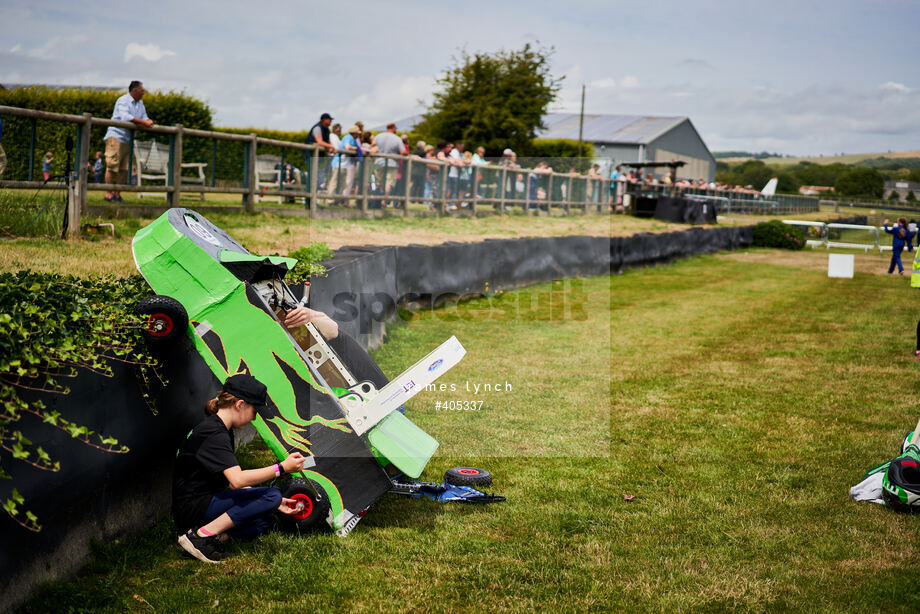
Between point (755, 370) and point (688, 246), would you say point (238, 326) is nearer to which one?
point (755, 370)

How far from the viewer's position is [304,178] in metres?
15.6

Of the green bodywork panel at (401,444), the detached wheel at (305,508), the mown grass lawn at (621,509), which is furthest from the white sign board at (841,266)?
the detached wheel at (305,508)

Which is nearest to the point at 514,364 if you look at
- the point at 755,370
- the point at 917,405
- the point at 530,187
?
the point at 755,370

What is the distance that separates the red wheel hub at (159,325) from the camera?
458 cm

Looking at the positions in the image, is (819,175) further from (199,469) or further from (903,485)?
(199,469)

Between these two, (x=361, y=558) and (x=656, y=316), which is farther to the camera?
(x=656, y=316)

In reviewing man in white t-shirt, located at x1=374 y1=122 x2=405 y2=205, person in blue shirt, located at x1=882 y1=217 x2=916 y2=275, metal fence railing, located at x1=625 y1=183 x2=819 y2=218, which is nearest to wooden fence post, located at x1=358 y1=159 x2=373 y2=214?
man in white t-shirt, located at x1=374 y1=122 x2=405 y2=205

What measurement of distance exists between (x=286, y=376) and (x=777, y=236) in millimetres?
31884

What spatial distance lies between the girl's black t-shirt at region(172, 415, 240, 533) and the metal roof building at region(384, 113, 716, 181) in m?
60.3

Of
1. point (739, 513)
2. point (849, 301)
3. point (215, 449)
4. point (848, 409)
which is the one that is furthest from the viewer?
point (849, 301)

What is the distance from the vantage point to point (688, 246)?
86.9 ft

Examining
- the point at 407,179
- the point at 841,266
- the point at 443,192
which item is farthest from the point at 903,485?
the point at 841,266

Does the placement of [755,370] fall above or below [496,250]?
below

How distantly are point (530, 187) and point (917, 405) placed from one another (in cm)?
1857
